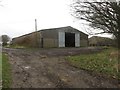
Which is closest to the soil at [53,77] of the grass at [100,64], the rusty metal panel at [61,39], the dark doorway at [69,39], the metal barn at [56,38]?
the grass at [100,64]

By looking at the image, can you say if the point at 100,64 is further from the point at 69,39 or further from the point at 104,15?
the point at 69,39

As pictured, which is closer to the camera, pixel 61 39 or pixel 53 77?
pixel 53 77

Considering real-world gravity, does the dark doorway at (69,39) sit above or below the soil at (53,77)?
above

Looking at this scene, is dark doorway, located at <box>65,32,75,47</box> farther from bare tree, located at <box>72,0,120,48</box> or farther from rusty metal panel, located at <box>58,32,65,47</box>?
bare tree, located at <box>72,0,120,48</box>

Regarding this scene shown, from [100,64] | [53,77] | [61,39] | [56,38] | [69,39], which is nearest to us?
[53,77]

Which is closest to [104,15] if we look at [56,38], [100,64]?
[100,64]

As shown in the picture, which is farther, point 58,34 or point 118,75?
point 58,34

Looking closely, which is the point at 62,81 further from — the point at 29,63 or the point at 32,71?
the point at 29,63

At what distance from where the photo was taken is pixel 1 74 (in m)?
12.0

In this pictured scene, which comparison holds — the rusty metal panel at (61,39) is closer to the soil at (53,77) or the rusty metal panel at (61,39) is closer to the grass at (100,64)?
the grass at (100,64)

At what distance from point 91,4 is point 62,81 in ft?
38.4

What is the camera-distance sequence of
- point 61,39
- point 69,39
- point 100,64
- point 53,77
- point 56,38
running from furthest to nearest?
point 69,39 → point 61,39 → point 56,38 → point 100,64 → point 53,77

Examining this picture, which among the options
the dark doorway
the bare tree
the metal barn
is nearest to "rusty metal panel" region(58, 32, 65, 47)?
the metal barn

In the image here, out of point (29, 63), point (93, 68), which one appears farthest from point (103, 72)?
point (29, 63)
